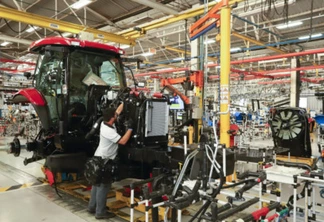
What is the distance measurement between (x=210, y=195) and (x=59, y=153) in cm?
270

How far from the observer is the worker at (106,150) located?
3.23 m

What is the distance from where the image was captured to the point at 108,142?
132 inches

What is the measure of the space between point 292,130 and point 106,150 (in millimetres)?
4194

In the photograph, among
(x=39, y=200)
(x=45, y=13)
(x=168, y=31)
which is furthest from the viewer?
(x=168, y=31)

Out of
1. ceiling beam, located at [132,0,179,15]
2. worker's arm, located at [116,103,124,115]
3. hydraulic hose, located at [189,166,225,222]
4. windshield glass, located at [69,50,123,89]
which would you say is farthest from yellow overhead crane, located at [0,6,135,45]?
hydraulic hose, located at [189,166,225,222]

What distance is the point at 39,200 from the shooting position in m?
3.93

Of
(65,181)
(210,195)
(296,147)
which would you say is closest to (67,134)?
(65,181)

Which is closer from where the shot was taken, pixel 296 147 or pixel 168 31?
pixel 296 147

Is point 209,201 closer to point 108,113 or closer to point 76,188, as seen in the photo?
point 108,113

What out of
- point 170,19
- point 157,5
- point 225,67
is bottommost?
point 225,67

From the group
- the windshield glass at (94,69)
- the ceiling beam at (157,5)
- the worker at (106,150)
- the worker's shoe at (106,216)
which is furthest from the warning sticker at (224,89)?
the ceiling beam at (157,5)

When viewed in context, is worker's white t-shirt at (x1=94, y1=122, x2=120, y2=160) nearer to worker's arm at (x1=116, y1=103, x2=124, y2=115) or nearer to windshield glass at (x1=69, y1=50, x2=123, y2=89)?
worker's arm at (x1=116, y1=103, x2=124, y2=115)

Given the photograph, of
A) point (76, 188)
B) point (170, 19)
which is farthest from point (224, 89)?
point (170, 19)

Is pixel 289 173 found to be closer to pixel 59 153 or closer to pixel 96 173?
pixel 96 173
